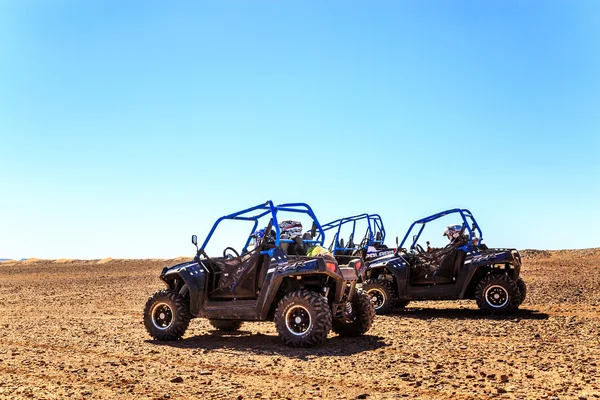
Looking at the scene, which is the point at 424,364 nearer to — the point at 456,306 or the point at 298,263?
the point at 298,263

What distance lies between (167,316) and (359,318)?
10.1 feet

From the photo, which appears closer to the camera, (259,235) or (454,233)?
(259,235)

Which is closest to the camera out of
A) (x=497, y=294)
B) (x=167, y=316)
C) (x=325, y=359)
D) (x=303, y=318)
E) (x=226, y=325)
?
(x=325, y=359)

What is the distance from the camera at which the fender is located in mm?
10164

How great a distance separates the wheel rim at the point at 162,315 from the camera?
10.3 meters

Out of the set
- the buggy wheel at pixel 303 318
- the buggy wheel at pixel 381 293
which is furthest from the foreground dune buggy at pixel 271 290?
the buggy wheel at pixel 381 293

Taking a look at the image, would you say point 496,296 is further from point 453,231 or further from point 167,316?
point 167,316

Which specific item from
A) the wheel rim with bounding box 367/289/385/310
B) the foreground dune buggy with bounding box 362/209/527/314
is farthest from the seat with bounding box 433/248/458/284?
the wheel rim with bounding box 367/289/385/310

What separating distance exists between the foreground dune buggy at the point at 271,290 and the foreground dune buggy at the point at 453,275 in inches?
151

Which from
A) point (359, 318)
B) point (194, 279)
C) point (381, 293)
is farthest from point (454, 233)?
point (194, 279)

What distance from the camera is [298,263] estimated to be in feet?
30.3

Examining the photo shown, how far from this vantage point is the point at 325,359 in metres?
8.12

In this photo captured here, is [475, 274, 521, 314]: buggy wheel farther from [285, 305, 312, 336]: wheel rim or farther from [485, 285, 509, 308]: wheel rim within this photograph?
[285, 305, 312, 336]: wheel rim

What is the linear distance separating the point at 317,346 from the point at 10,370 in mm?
3956
